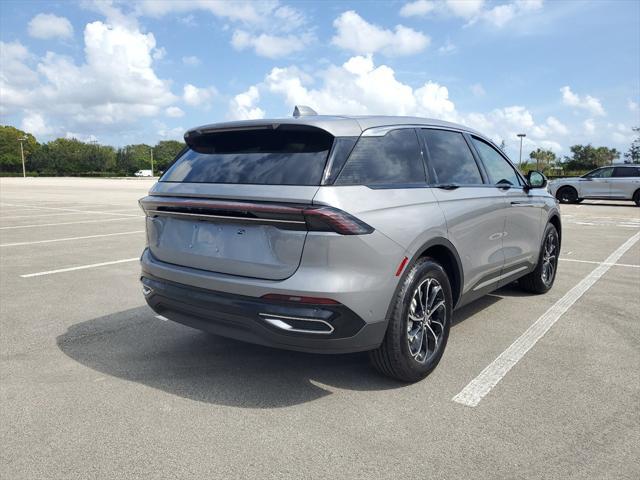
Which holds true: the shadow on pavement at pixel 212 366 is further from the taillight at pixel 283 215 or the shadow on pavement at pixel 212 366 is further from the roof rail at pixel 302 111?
the roof rail at pixel 302 111

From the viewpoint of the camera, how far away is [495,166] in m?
4.84

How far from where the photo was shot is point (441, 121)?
4191 millimetres

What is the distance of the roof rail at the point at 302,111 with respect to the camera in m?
3.66

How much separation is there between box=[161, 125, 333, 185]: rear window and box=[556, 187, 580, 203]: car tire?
21.8 m

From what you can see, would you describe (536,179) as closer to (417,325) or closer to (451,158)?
(451,158)

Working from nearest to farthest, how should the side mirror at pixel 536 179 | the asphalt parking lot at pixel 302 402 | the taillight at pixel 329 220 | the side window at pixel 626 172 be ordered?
the asphalt parking lot at pixel 302 402 < the taillight at pixel 329 220 < the side mirror at pixel 536 179 < the side window at pixel 626 172

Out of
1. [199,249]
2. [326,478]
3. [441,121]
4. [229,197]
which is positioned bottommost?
[326,478]

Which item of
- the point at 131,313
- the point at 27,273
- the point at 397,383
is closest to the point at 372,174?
the point at 397,383

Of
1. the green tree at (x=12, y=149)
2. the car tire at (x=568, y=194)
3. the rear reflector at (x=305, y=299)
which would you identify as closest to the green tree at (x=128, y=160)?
the green tree at (x=12, y=149)

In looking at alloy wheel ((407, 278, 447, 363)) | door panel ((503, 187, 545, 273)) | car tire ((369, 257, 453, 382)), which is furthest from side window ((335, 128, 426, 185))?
door panel ((503, 187, 545, 273))

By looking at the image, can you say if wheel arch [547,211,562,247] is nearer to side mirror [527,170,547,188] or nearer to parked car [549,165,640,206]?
side mirror [527,170,547,188]

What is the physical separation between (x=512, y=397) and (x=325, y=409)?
3.76 feet

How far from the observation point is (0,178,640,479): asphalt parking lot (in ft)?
8.17

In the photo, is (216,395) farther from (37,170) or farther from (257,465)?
(37,170)
